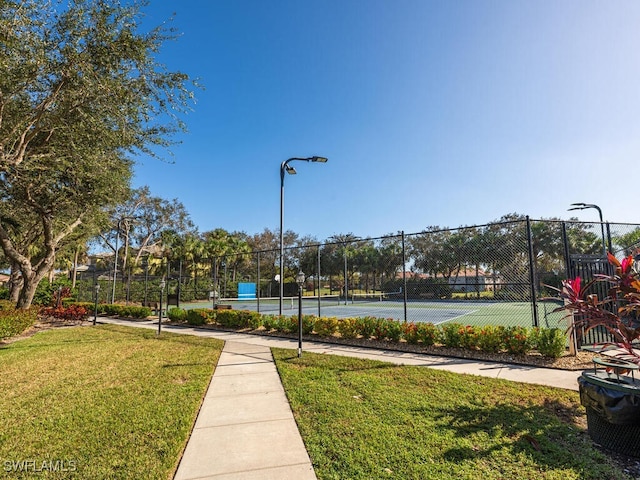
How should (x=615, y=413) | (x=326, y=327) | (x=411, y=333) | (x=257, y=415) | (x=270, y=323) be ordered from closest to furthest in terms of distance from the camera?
1. (x=615, y=413)
2. (x=257, y=415)
3. (x=411, y=333)
4. (x=326, y=327)
5. (x=270, y=323)

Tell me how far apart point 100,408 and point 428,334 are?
19.9ft

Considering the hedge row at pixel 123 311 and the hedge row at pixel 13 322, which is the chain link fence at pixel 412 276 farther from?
the hedge row at pixel 13 322

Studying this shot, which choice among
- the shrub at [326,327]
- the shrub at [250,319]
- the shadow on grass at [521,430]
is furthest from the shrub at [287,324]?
the shadow on grass at [521,430]

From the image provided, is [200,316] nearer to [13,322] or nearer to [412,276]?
[13,322]

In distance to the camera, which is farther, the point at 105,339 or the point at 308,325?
the point at 105,339

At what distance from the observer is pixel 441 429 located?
10.7 ft

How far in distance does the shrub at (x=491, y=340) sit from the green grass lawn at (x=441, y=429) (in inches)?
69.3

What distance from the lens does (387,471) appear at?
2.58 m

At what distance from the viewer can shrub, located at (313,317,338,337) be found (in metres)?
8.95

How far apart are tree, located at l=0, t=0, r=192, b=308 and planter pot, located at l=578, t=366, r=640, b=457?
9.10m

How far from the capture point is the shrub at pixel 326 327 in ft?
29.4

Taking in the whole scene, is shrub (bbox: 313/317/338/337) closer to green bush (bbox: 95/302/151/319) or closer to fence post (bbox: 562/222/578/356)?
fence post (bbox: 562/222/578/356)

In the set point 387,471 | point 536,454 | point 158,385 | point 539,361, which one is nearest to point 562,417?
point 536,454

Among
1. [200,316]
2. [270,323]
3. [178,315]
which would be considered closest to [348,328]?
[270,323]
